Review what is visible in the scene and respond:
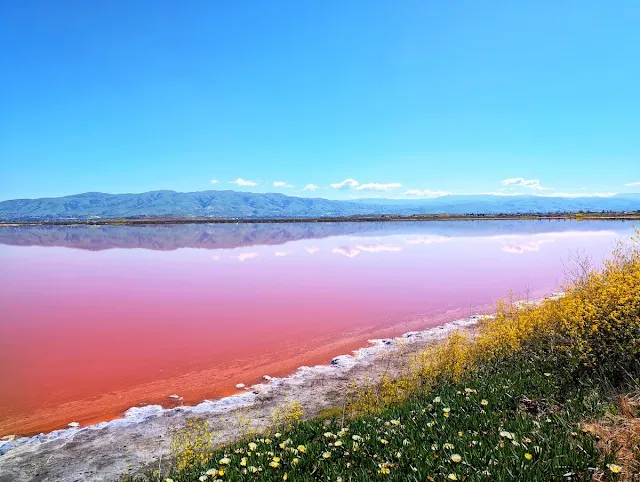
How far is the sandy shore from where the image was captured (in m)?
7.96

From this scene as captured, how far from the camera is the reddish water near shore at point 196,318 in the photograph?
40.0ft

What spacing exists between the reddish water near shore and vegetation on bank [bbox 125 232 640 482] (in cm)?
443

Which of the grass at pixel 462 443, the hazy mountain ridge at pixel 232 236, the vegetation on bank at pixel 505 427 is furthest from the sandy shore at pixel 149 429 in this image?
the hazy mountain ridge at pixel 232 236

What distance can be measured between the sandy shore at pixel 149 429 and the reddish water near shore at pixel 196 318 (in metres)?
1.00

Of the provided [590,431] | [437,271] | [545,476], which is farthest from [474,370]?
[437,271]

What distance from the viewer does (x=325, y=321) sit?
18.5m

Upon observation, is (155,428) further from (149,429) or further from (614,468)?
(614,468)

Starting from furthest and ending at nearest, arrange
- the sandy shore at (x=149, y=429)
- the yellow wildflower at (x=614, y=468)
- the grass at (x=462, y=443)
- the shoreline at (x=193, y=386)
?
1. the shoreline at (x=193, y=386)
2. the sandy shore at (x=149, y=429)
3. the grass at (x=462, y=443)
4. the yellow wildflower at (x=614, y=468)

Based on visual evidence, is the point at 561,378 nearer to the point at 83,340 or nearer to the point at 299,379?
the point at 299,379

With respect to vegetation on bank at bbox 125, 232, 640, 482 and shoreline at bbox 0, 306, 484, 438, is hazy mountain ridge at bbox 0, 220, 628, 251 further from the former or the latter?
vegetation on bank at bbox 125, 232, 640, 482

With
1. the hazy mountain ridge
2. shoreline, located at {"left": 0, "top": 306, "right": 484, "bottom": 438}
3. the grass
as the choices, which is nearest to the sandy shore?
shoreline, located at {"left": 0, "top": 306, "right": 484, "bottom": 438}

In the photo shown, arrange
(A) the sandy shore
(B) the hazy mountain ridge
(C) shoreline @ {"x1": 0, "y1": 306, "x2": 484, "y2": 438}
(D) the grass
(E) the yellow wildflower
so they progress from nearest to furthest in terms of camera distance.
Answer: (E) the yellow wildflower < (D) the grass < (A) the sandy shore < (C) shoreline @ {"x1": 0, "y1": 306, "x2": 484, "y2": 438} < (B) the hazy mountain ridge

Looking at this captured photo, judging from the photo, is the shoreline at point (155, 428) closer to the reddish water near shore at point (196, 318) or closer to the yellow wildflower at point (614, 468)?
the reddish water near shore at point (196, 318)

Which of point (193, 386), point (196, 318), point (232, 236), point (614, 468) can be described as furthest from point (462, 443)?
point (232, 236)
